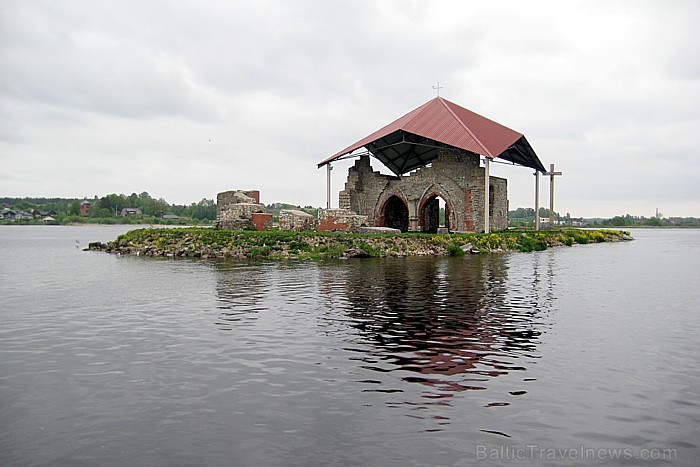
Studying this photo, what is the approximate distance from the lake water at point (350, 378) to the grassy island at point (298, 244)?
12.6 m

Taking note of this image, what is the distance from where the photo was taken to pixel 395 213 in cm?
4538

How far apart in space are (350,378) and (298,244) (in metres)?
21.2

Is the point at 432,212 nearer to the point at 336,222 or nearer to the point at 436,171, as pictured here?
the point at 436,171

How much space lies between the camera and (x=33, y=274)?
21.2 m

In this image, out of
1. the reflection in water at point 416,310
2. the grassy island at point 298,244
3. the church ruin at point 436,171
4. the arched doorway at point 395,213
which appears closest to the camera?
the reflection in water at point 416,310

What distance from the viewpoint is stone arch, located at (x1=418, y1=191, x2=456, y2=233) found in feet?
127

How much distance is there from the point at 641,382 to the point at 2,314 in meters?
13.3

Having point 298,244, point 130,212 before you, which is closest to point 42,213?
point 130,212

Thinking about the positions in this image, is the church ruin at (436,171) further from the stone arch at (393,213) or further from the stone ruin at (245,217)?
the stone ruin at (245,217)

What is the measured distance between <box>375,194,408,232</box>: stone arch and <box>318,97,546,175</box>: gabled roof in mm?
4278

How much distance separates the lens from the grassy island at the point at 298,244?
27.6 meters

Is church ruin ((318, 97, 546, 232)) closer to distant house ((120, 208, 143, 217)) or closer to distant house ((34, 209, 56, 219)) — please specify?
distant house ((120, 208, 143, 217))

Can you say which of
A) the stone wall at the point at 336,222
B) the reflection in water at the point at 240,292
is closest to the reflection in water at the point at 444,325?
the reflection in water at the point at 240,292

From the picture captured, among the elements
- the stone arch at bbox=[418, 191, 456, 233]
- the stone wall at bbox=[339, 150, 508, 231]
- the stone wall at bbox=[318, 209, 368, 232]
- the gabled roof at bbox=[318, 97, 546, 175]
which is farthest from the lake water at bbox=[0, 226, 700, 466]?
the stone arch at bbox=[418, 191, 456, 233]
